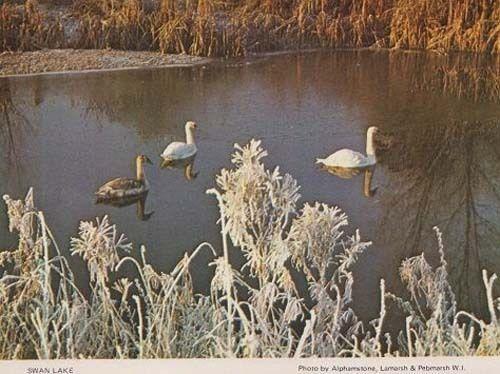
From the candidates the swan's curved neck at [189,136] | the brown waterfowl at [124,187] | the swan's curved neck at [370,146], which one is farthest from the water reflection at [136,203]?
the swan's curved neck at [370,146]

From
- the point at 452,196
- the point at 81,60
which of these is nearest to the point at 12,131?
the point at 81,60

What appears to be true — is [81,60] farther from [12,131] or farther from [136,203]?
[136,203]

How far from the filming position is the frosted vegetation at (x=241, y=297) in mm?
1537

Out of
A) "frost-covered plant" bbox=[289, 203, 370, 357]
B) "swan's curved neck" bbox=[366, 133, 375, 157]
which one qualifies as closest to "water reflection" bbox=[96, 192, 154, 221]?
"frost-covered plant" bbox=[289, 203, 370, 357]

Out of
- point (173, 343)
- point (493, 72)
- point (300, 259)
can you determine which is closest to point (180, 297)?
point (173, 343)

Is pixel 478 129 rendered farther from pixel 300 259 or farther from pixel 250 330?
pixel 250 330

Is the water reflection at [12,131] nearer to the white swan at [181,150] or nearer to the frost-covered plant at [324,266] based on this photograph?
the white swan at [181,150]

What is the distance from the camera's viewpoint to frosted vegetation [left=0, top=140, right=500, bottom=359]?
5.04 ft

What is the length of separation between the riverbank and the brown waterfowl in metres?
0.27

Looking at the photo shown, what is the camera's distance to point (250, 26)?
173 cm

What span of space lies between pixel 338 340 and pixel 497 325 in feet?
1.06

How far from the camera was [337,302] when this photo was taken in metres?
1.54

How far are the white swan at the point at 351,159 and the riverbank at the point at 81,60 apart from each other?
1.24 feet

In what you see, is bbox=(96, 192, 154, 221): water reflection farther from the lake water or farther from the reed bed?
the reed bed
